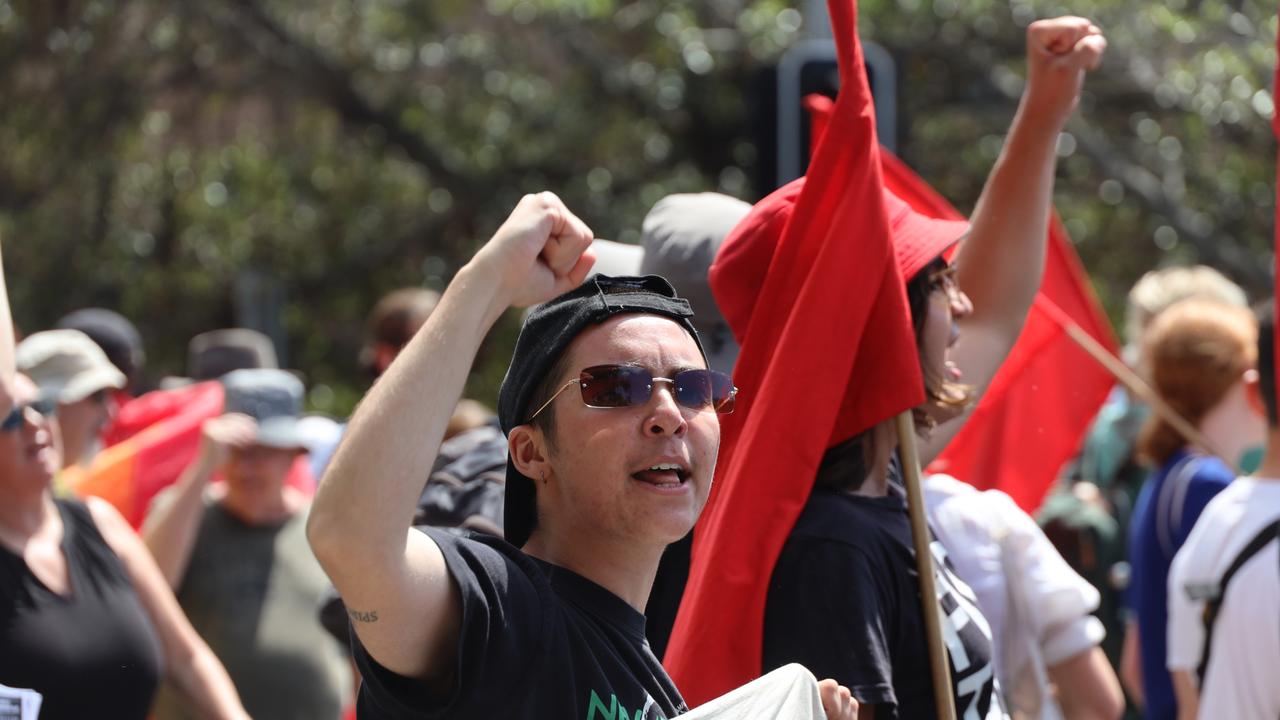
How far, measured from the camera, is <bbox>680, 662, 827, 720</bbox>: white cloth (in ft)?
7.11

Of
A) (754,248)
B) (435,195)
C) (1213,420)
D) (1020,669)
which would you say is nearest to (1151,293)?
(1213,420)

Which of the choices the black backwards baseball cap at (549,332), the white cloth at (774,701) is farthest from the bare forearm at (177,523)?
the white cloth at (774,701)

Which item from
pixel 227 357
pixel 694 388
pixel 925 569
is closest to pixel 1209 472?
pixel 925 569

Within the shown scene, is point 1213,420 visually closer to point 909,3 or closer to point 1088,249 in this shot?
point 909,3

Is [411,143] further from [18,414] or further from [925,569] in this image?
[925,569]

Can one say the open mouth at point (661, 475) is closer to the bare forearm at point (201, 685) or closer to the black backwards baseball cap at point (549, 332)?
the black backwards baseball cap at point (549, 332)

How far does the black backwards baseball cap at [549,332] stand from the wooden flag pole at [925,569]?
0.55 metres

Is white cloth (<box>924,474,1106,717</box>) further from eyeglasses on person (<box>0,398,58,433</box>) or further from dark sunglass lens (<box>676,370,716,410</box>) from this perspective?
eyeglasses on person (<box>0,398,58,433</box>)

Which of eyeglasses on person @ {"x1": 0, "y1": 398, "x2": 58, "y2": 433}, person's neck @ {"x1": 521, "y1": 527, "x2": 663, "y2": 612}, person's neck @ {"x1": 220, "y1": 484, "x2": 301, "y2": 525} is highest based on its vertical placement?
person's neck @ {"x1": 521, "y1": 527, "x2": 663, "y2": 612}

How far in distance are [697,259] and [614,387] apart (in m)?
1.24

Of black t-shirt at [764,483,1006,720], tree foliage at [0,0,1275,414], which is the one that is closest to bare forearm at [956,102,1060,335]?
black t-shirt at [764,483,1006,720]

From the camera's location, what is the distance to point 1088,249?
37.4ft

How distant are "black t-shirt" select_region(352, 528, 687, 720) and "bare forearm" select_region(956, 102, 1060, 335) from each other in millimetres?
1480

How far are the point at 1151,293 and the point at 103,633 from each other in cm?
372
